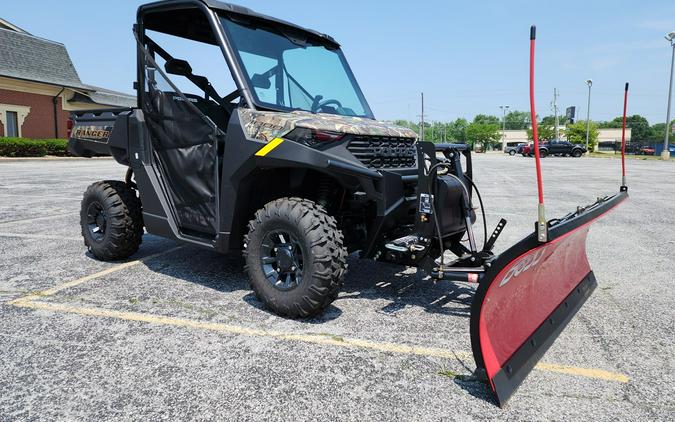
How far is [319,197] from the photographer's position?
4.18 metres

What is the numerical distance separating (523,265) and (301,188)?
6.64 ft

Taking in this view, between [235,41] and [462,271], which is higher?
[235,41]

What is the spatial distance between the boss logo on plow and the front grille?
1.40m

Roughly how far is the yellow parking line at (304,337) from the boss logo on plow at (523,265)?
63cm

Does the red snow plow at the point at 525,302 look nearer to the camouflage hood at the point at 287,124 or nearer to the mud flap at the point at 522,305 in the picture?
the mud flap at the point at 522,305

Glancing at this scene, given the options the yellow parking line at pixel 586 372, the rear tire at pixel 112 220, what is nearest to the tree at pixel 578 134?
the rear tire at pixel 112 220

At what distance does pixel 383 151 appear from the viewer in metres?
3.91

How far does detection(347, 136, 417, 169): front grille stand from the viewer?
374 cm

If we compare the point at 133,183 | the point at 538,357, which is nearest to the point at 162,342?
the point at 538,357

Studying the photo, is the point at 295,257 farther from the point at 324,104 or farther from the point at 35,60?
the point at 35,60

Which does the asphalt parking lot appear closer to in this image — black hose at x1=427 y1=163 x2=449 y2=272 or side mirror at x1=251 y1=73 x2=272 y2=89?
black hose at x1=427 y1=163 x2=449 y2=272

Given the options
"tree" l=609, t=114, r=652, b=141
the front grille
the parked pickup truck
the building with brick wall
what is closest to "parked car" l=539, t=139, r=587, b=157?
the parked pickup truck

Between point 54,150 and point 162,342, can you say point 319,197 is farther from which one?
point 54,150

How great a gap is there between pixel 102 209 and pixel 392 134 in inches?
129
